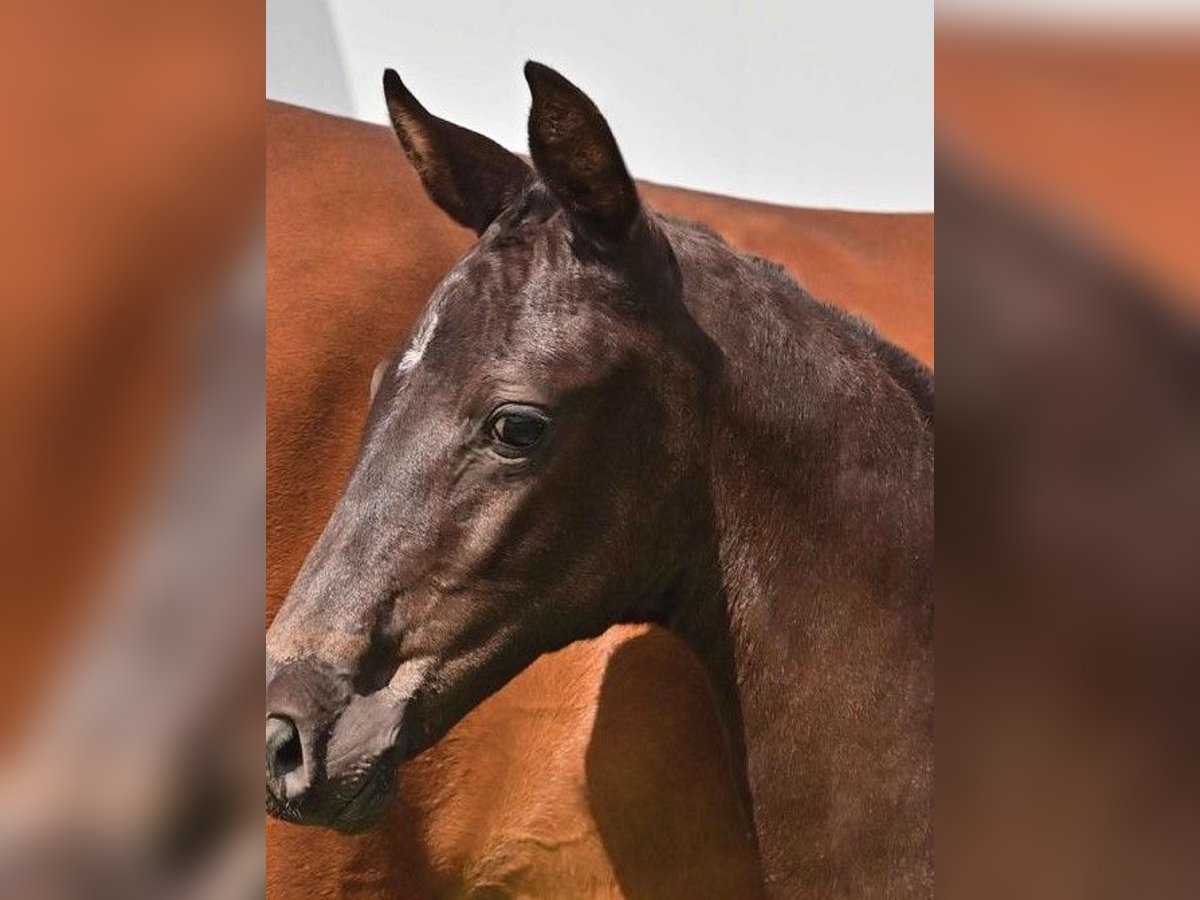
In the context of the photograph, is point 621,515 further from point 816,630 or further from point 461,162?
point 461,162

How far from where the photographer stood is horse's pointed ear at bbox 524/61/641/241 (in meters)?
1.14

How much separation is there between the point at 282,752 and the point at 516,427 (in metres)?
0.34

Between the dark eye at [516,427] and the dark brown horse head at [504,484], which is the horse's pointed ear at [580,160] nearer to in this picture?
the dark brown horse head at [504,484]

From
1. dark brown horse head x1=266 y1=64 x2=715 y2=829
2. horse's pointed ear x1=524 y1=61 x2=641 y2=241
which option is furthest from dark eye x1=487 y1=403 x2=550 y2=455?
horse's pointed ear x1=524 y1=61 x2=641 y2=241

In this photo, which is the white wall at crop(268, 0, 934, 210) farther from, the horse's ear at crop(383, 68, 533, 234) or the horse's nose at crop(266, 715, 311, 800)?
the horse's nose at crop(266, 715, 311, 800)

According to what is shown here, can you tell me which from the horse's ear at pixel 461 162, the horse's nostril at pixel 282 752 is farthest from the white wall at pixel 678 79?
the horse's nostril at pixel 282 752
